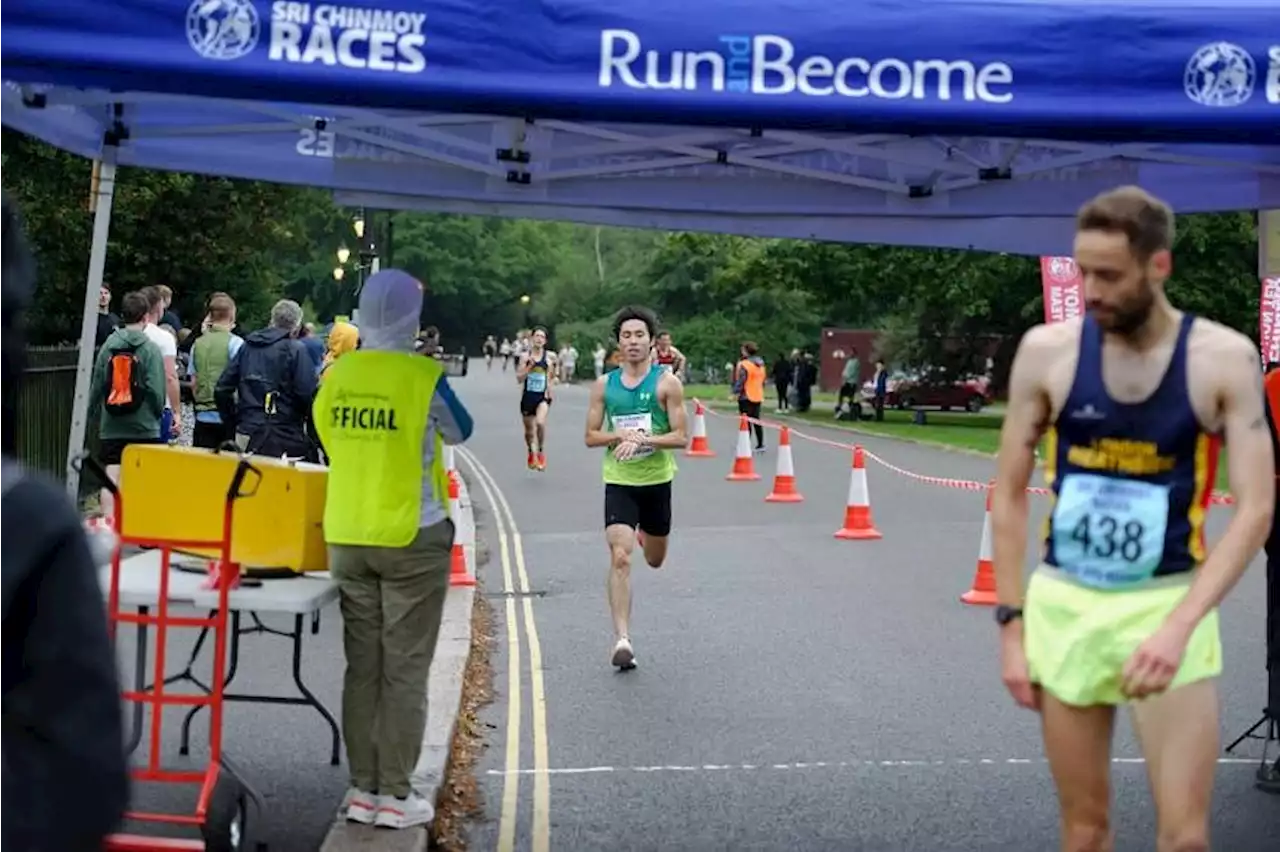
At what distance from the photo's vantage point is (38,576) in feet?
6.51

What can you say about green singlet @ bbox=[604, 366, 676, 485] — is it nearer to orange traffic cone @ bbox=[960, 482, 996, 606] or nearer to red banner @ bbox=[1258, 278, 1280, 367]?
orange traffic cone @ bbox=[960, 482, 996, 606]

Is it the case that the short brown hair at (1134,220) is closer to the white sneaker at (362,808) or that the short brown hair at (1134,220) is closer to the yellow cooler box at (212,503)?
the yellow cooler box at (212,503)

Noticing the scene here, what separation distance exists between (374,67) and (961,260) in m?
39.7

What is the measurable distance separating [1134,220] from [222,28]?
7.87 ft

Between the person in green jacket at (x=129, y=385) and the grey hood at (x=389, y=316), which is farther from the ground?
the grey hood at (x=389, y=316)

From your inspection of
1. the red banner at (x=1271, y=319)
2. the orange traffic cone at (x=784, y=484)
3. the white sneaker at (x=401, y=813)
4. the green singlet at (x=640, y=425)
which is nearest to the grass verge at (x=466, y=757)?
the white sneaker at (x=401, y=813)

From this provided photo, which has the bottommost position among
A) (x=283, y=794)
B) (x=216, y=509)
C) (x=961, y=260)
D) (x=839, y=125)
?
(x=283, y=794)

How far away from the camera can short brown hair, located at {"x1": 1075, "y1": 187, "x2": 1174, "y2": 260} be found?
4.14 metres

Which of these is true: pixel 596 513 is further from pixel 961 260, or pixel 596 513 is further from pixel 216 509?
pixel 961 260

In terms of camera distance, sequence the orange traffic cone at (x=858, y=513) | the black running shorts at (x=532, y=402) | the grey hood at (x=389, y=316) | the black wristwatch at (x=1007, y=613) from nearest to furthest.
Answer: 1. the black wristwatch at (x=1007, y=613)
2. the grey hood at (x=389, y=316)
3. the orange traffic cone at (x=858, y=513)
4. the black running shorts at (x=532, y=402)

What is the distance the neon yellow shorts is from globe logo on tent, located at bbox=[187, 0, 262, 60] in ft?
8.23

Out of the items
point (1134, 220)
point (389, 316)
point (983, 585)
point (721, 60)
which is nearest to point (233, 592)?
point (389, 316)

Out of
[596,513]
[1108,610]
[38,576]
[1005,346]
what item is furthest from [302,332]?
[1005,346]

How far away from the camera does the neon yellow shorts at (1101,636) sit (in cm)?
416
